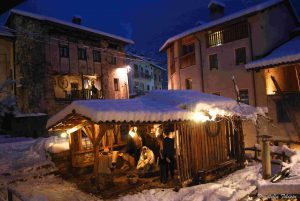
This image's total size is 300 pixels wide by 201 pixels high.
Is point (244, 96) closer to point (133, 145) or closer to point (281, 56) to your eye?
point (281, 56)

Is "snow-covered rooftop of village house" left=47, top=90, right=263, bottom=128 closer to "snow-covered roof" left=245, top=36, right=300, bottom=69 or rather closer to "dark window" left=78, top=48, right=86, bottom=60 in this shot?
"snow-covered roof" left=245, top=36, right=300, bottom=69

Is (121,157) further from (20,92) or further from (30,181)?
(20,92)

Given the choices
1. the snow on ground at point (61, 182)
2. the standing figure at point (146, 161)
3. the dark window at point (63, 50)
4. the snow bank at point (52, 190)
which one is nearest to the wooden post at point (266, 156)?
the snow on ground at point (61, 182)

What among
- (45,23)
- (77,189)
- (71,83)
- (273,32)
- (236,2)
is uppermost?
(236,2)

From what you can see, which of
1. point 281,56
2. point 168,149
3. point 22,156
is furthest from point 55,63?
point 281,56

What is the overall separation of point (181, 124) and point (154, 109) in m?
1.34

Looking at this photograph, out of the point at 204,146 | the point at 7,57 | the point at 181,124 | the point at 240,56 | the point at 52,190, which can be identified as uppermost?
the point at 7,57

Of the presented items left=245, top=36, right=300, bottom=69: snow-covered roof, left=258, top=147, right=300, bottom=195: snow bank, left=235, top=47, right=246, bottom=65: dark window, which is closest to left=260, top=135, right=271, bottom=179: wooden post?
left=258, top=147, right=300, bottom=195: snow bank

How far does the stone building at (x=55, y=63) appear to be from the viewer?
84.2 feet

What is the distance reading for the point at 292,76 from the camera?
23469 mm

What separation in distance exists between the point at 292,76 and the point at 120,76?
18050 millimetres

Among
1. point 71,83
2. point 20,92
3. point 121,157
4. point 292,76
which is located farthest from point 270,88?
point 20,92

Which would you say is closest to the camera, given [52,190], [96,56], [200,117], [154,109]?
[154,109]

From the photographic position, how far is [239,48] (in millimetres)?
24719
